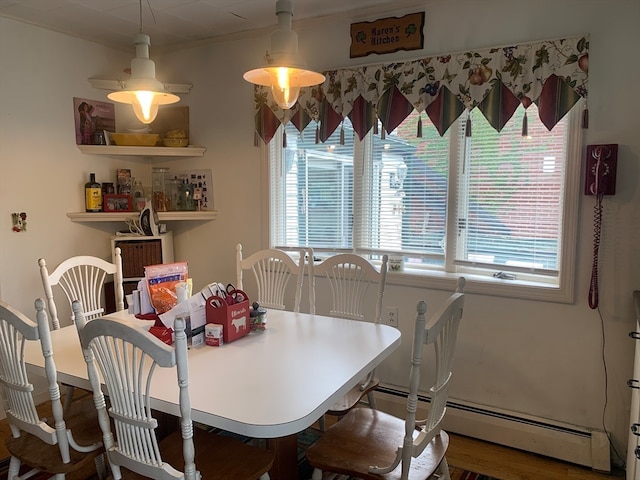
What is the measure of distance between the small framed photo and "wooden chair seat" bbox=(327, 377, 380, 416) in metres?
2.19

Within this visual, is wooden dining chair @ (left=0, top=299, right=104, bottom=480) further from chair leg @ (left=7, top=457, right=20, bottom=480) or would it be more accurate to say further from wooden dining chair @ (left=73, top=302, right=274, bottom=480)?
wooden dining chair @ (left=73, top=302, right=274, bottom=480)

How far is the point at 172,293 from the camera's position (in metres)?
2.07

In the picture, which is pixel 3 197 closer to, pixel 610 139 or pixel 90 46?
pixel 90 46

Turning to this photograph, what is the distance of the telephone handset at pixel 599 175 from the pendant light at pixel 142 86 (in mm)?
1971

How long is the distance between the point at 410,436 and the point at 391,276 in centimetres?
145

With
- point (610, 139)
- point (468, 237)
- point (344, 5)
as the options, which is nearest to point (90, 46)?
point (344, 5)

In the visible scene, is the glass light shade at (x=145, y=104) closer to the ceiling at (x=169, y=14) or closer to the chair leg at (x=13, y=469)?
the ceiling at (x=169, y=14)

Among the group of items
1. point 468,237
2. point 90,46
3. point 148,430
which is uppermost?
point 90,46

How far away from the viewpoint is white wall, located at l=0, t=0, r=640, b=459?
7.49ft

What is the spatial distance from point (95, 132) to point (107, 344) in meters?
2.42

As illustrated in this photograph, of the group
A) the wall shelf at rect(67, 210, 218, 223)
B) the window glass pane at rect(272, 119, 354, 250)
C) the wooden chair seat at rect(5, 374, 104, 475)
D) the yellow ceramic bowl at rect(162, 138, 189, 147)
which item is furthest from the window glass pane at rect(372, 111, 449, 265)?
the wooden chair seat at rect(5, 374, 104, 475)

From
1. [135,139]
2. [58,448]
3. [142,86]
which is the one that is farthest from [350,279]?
[135,139]

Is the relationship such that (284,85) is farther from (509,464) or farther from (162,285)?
(509,464)

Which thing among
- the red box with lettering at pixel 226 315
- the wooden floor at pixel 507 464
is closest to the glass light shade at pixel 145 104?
the red box with lettering at pixel 226 315
